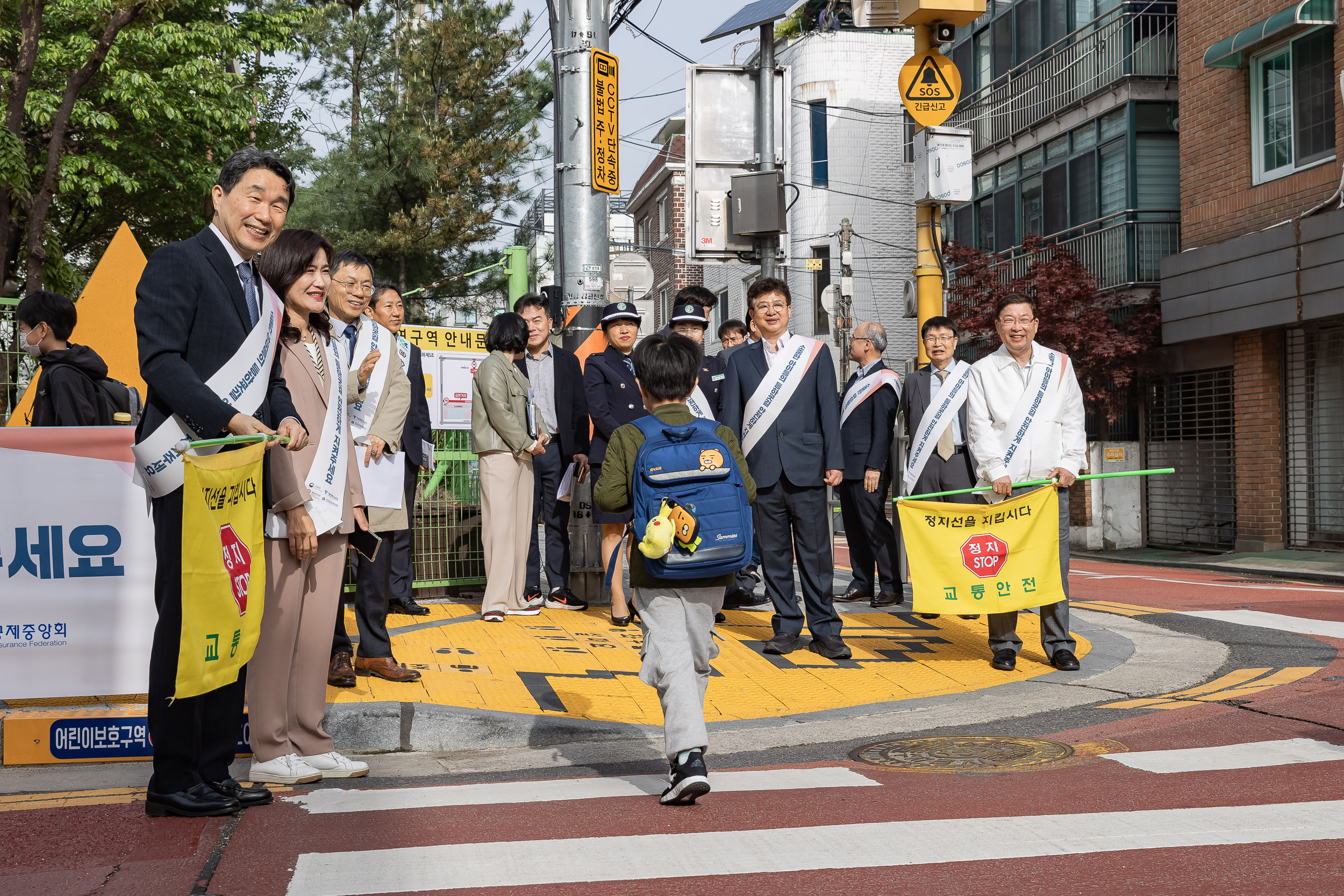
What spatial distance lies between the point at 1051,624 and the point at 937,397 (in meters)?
2.12

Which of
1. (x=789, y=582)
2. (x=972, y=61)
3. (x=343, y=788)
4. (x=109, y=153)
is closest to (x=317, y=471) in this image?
(x=343, y=788)

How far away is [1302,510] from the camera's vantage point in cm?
1702

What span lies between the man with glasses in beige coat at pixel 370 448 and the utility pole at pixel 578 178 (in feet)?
10.2

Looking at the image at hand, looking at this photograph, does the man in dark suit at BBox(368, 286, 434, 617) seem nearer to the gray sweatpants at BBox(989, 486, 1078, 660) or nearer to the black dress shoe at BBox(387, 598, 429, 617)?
the black dress shoe at BBox(387, 598, 429, 617)

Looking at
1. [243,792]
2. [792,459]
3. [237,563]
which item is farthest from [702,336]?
[243,792]

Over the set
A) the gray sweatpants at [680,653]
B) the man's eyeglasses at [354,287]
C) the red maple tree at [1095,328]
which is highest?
the red maple tree at [1095,328]

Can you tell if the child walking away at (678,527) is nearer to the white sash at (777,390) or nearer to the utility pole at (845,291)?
the white sash at (777,390)

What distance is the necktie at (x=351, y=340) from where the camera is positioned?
251 inches

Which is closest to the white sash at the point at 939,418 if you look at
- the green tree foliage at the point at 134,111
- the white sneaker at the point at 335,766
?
the white sneaker at the point at 335,766

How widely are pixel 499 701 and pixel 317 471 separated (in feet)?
5.99

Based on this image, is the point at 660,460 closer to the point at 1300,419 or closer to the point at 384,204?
the point at 1300,419

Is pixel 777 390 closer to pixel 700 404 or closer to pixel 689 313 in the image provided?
pixel 700 404

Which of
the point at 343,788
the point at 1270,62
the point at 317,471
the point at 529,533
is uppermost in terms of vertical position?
the point at 1270,62

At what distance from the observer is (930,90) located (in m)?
8.55
